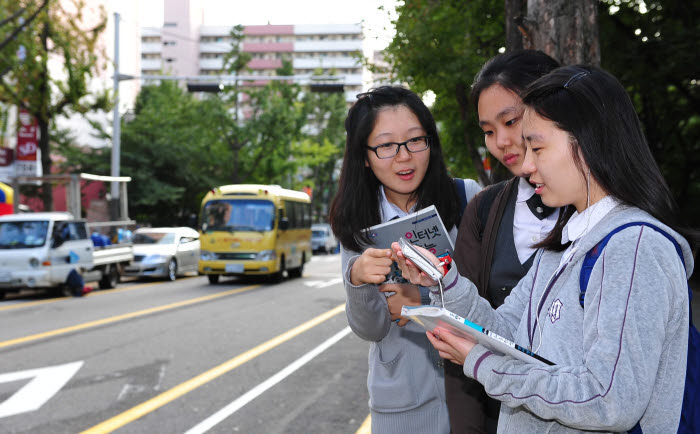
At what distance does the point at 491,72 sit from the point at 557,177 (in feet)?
2.97

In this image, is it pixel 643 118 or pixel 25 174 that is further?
pixel 25 174

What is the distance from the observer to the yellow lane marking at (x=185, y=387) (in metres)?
5.22

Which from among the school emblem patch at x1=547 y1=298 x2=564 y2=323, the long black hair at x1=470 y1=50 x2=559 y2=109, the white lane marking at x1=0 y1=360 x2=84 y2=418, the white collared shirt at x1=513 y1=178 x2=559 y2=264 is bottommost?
the white lane marking at x1=0 y1=360 x2=84 y2=418

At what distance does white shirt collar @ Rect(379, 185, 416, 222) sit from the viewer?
2.65m

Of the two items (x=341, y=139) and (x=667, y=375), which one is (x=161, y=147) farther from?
(x=667, y=375)

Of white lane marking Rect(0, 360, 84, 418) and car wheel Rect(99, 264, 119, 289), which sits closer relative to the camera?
white lane marking Rect(0, 360, 84, 418)

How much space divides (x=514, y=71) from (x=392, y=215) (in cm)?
71

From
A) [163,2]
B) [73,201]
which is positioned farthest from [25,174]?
[163,2]

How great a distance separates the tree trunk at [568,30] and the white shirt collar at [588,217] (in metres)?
3.01

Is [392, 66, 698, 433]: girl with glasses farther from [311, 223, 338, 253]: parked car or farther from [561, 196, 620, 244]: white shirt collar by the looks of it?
[311, 223, 338, 253]: parked car

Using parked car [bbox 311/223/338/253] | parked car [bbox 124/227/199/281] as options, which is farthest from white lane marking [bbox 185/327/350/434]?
parked car [bbox 311/223/338/253]

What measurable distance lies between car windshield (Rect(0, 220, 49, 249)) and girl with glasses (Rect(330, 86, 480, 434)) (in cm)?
1343

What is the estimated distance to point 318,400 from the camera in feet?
19.6

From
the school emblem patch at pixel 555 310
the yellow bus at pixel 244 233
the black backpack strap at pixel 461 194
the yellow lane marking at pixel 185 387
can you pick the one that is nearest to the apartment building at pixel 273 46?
the yellow bus at pixel 244 233
